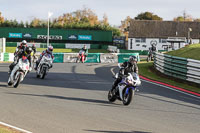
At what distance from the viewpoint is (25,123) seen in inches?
351

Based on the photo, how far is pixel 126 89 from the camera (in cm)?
1193

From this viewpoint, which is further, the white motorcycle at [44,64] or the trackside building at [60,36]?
the trackside building at [60,36]

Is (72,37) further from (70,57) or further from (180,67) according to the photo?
(180,67)

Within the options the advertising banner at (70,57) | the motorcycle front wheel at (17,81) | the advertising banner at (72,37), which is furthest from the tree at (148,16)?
the motorcycle front wheel at (17,81)

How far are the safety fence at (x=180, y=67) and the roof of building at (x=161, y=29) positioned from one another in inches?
2371

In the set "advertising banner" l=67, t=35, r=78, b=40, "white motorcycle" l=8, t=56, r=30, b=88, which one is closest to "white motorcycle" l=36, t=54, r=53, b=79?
"white motorcycle" l=8, t=56, r=30, b=88

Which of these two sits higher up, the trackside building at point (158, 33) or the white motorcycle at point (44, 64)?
the trackside building at point (158, 33)

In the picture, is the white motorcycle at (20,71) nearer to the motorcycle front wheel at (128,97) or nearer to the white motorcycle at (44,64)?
the white motorcycle at (44,64)

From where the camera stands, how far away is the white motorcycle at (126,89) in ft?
38.1

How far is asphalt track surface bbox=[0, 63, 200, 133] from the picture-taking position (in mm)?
8836

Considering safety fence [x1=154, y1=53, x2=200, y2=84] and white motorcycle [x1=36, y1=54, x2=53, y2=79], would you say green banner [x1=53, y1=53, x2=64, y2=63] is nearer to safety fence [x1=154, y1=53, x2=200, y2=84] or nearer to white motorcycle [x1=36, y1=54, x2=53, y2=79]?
safety fence [x1=154, y1=53, x2=200, y2=84]

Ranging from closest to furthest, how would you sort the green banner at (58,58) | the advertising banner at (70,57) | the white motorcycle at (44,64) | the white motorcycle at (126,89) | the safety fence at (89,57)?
1. the white motorcycle at (126,89)
2. the white motorcycle at (44,64)
3. the green banner at (58,58)
4. the safety fence at (89,57)
5. the advertising banner at (70,57)

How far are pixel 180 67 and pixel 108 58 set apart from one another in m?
18.9

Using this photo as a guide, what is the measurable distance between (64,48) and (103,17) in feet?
188
